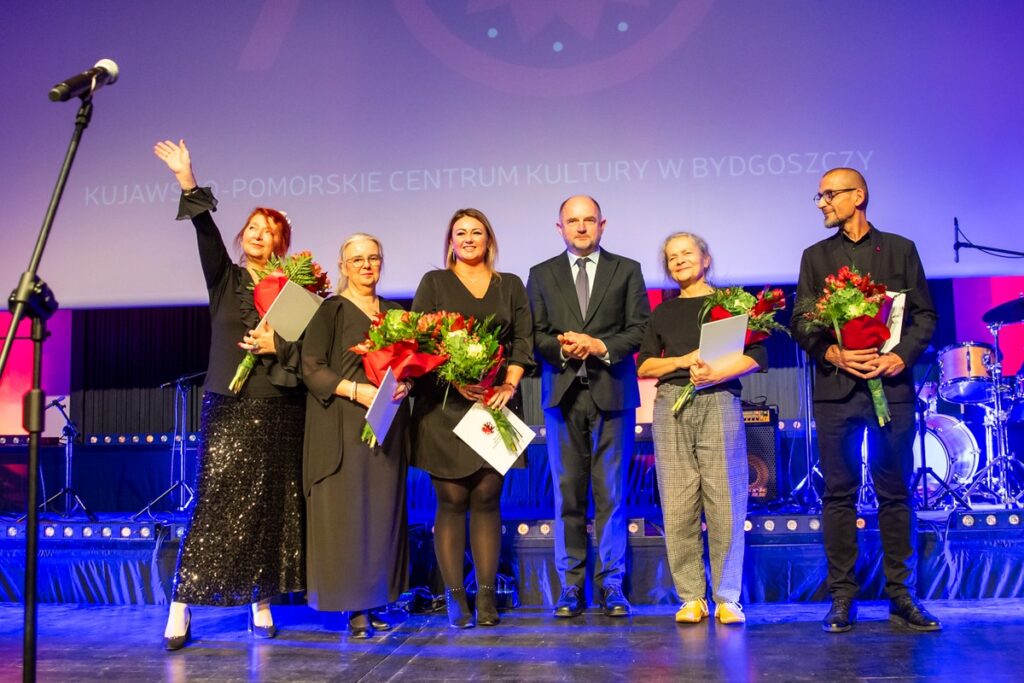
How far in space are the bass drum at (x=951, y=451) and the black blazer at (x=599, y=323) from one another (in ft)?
9.83

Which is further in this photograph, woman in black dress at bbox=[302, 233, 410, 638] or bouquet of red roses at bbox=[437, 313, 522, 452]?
woman in black dress at bbox=[302, 233, 410, 638]

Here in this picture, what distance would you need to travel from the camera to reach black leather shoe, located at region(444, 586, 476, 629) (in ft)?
10.7

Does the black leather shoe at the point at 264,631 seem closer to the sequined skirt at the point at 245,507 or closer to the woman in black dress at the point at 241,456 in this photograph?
the woman in black dress at the point at 241,456

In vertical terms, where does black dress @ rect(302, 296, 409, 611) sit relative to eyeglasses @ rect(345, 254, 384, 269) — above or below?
below

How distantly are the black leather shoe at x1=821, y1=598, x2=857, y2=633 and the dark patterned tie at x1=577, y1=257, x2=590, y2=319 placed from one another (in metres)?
1.50

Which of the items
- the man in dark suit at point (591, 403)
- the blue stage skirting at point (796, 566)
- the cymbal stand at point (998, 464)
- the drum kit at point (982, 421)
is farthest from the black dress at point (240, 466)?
the cymbal stand at point (998, 464)

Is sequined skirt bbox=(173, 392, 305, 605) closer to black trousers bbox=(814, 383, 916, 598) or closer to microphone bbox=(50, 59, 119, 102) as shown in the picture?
microphone bbox=(50, 59, 119, 102)

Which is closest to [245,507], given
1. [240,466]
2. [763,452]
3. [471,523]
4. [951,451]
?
[240,466]

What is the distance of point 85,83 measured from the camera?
6.82 ft

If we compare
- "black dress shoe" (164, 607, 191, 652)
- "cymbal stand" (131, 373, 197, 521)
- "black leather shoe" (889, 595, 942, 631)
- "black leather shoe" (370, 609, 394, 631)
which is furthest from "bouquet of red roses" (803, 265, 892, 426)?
"cymbal stand" (131, 373, 197, 521)

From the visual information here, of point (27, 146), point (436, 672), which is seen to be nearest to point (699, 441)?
point (436, 672)

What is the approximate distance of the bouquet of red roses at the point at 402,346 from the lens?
2926mm

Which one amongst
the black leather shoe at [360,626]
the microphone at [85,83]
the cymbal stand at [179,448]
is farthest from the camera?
the cymbal stand at [179,448]

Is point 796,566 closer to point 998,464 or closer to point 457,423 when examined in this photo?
point 457,423
